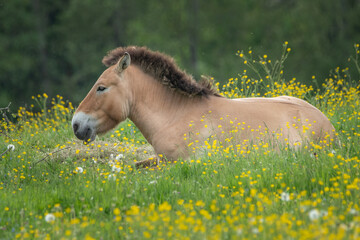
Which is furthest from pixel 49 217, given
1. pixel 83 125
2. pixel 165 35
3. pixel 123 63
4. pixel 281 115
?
pixel 165 35

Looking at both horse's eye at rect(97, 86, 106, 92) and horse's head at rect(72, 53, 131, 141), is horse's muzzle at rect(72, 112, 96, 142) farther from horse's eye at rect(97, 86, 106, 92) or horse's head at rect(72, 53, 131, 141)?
horse's eye at rect(97, 86, 106, 92)

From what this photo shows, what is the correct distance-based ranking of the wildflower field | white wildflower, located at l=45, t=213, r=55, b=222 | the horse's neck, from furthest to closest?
the horse's neck < white wildflower, located at l=45, t=213, r=55, b=222 < the wildflower field

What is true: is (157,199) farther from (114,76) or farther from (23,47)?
(23,47)

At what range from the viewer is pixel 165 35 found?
3178 centimetres

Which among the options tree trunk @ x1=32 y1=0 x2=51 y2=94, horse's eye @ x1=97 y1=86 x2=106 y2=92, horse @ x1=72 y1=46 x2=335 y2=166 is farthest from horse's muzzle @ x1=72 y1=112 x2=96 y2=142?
tree trunk @ x1=32 y1=0 x2=51 y2=94

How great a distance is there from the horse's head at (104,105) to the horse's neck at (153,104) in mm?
166

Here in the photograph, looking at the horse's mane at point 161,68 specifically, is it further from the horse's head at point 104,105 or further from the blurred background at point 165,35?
the blurred background at point 165,35

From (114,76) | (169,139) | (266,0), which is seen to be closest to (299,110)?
(169,139)

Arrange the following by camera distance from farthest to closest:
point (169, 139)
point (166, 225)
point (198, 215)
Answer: point (169, 139) < point (198, 215) < point (166, 225)

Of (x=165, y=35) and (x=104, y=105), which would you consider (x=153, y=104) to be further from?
(x=165, y=35)

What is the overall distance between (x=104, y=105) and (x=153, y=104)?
74 cm

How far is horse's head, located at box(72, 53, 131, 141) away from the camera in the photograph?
675 cm

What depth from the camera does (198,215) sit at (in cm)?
449

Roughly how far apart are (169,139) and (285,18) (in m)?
26.4
